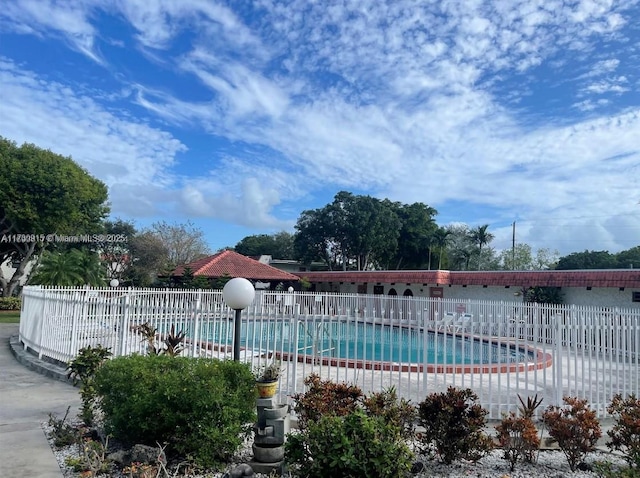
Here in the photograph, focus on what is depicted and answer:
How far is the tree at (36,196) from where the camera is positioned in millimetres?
24453

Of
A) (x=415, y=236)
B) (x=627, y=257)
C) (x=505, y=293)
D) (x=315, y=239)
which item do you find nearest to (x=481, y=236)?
(x=415, y=236)

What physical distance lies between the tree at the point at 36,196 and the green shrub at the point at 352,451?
2657 cm

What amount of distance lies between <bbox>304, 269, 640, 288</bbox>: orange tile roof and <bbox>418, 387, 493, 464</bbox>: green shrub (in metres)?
16.7

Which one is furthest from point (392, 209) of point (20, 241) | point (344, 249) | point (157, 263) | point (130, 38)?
point (130, 38)

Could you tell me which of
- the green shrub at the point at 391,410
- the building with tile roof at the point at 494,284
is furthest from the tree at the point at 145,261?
the green shrub at the point at 391,410

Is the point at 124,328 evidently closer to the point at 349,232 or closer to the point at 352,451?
the point at 352,451

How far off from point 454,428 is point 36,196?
27.1 m

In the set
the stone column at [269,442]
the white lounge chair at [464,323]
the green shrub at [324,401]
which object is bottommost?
the stone column at [269,442]

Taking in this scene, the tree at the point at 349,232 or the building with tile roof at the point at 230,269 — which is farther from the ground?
the tree at the point at 349,232

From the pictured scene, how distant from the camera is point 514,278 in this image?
73.7 ft

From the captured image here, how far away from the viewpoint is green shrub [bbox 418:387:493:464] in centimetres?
429

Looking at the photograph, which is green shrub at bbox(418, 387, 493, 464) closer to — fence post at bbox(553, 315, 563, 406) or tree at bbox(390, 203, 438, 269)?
fence post at bbox(553, 315, 563, 406)

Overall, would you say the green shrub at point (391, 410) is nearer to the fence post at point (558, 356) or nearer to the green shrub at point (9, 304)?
the fence post at point (558, 356)

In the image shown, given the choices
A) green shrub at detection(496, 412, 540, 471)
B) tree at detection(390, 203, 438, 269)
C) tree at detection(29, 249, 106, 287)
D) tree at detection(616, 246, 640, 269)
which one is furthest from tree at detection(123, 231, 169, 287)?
tree at detection(616, 246, 640, 269)
